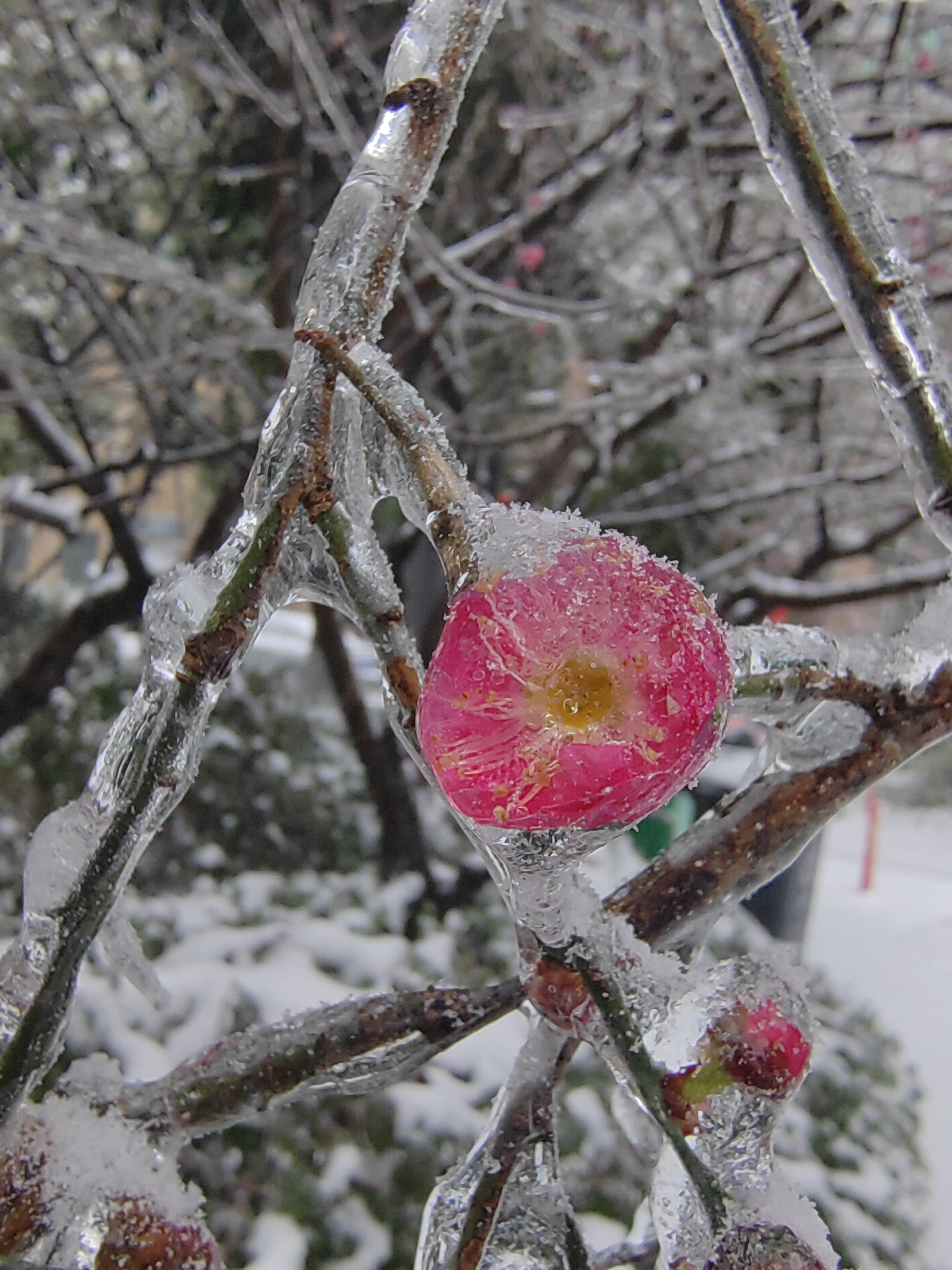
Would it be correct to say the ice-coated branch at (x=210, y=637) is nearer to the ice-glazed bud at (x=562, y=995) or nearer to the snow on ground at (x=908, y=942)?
the ice-glazed bud at (x=562, y=995)

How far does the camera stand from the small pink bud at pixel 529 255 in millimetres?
1927

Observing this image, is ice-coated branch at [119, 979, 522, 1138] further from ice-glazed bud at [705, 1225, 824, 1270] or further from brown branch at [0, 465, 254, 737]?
brown branch at [0, 465, 254, 737]

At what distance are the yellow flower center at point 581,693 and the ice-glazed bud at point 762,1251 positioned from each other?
141mm

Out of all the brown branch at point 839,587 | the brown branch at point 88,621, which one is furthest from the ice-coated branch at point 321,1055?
the brown branch at point 88,621

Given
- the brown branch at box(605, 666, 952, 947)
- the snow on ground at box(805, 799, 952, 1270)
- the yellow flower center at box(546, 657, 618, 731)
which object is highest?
the snow on ground at box(805, 799, 952, 1270)

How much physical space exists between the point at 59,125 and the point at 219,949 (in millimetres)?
1938

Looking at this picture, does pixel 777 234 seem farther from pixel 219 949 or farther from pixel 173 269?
pixel 219 949

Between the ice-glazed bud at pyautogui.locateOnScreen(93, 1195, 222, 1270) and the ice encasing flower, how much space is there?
0.64 feet

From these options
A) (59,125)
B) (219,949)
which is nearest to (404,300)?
(59,125)

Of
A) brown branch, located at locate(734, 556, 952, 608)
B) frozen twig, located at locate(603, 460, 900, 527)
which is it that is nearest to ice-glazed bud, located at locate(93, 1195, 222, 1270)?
brown branch, located at locate(734, 556, 952, 608)

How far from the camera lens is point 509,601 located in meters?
0.21

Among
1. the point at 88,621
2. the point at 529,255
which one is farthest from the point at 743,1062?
the point at 88,621

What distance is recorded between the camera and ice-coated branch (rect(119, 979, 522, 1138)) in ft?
0.97

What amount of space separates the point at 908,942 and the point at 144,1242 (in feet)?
14.0
